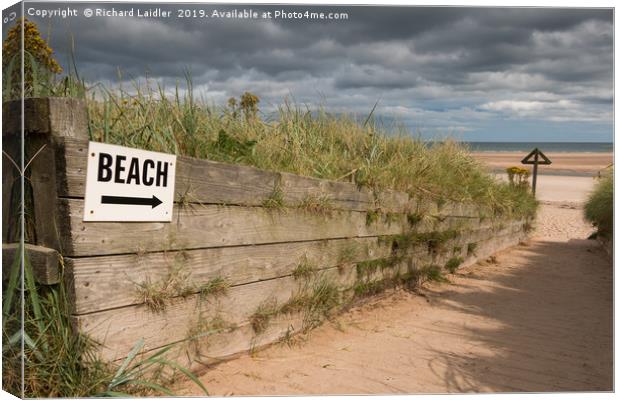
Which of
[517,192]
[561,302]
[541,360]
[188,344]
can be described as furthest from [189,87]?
[517,192]

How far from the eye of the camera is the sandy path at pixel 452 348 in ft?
9.83

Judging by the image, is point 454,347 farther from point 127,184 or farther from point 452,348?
point 127,184

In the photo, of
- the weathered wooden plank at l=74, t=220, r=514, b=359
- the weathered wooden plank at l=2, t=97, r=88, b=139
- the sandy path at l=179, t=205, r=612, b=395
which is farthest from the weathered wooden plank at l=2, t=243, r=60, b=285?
the sandy path at l=179, t=205, r=612, b=395

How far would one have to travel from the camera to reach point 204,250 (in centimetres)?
297

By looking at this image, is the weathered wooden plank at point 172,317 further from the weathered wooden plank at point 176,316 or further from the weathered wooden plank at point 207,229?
the weathered wooden plank at point 207,229

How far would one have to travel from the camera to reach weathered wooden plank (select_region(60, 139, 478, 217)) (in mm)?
2283

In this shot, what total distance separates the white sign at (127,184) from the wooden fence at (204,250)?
4 centimetres

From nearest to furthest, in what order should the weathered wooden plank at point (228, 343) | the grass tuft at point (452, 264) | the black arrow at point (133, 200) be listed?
the black arrow at point (133, 200), the weathered wooden plank at point (228, 343), the grass tuft at point (452, 264)

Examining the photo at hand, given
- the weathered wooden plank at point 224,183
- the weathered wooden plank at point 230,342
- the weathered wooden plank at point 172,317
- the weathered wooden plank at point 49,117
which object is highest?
the weathered wooden plank at point 49,117

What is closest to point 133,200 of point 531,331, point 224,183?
point 224,183

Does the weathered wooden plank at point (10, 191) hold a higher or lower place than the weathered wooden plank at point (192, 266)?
higher

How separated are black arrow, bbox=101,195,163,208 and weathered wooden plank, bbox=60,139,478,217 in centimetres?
12

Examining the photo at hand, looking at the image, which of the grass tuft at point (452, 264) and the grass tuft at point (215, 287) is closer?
the grass tuft at point (215, 287)

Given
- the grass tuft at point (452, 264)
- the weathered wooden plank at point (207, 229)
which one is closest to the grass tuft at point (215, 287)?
the weathered wooden plank at point (207, 229)
